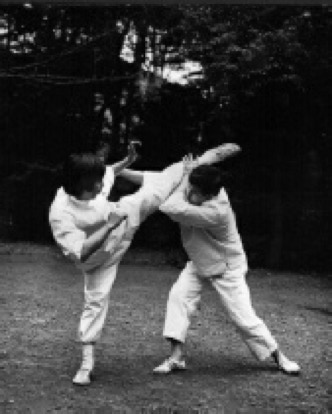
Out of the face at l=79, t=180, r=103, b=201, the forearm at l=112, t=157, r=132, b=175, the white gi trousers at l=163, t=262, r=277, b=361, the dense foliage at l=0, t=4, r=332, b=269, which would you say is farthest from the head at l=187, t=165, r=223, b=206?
the dense foliage at l=0, t=4, r=332, b=269

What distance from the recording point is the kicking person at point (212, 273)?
4.25 metres

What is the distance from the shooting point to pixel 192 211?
412cm

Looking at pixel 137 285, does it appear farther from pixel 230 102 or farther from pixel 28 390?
pixel 28 390

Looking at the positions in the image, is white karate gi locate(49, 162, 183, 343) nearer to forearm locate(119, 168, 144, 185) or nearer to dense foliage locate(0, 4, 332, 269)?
forearm locate(119, 168, 144, 185)

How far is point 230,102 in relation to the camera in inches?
495

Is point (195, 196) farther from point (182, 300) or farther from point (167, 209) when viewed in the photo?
point (182, 300)

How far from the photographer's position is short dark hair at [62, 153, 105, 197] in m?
3.69

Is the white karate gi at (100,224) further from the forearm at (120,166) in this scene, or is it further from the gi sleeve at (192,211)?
the forearm at (120,166)

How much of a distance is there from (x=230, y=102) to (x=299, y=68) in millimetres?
1432

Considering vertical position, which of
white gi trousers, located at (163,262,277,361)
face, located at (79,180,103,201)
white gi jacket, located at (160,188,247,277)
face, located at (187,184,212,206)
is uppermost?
face, located at (79,180,103,201)

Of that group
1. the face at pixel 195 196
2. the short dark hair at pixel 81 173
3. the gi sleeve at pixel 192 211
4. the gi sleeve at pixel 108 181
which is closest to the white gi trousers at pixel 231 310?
the gi sleeve at pixel 192 211

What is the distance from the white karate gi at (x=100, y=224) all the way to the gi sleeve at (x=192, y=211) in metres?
0.10

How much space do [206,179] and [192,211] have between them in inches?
8.9

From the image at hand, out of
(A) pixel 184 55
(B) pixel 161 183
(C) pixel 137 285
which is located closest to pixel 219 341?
(B) pixel 161 183
